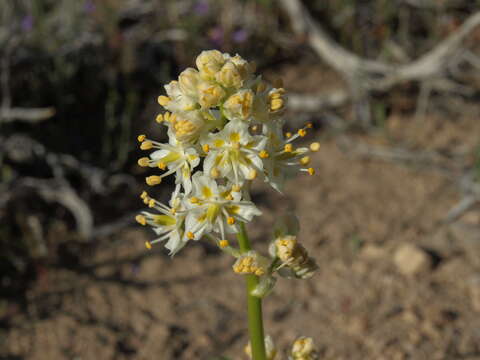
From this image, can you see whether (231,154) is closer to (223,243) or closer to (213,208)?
(213,208)

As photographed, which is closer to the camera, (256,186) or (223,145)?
(223,145)

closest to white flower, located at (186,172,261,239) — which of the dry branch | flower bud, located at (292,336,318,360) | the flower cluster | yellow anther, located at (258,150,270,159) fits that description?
the flower cluster

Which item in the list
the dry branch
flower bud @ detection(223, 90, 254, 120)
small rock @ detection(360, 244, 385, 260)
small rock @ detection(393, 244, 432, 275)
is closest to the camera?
flower bud @ detection(223, 90, 254, 120)

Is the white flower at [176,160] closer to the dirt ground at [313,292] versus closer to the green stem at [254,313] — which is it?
the green stem at [254,313]

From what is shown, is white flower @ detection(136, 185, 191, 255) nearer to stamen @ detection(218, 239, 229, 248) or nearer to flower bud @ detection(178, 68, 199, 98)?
stamen @ detection(218, 239, 229, 248)

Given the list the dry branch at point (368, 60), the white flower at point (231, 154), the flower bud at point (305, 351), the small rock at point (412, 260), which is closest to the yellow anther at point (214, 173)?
the white flower at point (231, 154)

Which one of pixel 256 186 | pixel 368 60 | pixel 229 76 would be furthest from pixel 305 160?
pixel 368 60
